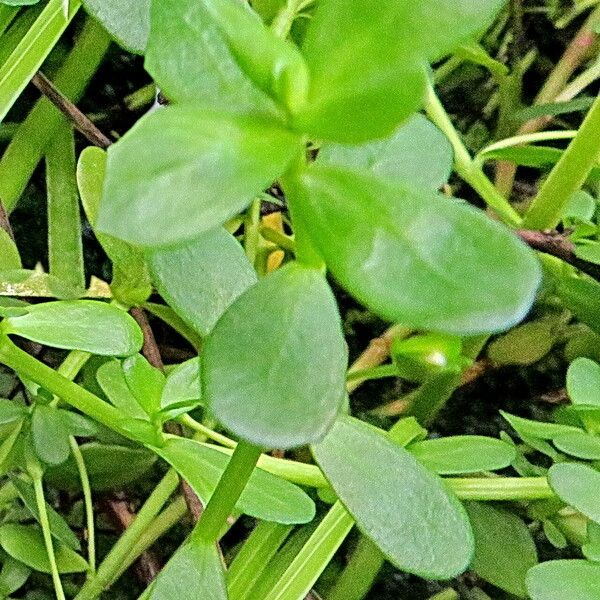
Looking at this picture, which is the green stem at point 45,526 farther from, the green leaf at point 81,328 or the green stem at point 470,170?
the green stem at point 470,170

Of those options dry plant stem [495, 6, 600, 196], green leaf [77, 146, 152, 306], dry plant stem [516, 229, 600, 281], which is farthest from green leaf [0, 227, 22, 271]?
dry plant stem [495, 6, 600, 196]

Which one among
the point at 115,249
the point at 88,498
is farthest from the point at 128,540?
the point at 115,249

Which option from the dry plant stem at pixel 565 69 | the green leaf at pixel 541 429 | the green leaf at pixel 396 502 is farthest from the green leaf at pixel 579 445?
the dry plant stem at pixel 565 69

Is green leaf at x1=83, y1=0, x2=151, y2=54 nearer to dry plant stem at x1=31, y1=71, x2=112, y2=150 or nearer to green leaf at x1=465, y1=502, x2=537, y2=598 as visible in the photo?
dry plant stem at x1=31, y1=71, x2=112, y2=150

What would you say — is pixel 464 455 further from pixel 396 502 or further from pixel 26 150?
pixel 26 150

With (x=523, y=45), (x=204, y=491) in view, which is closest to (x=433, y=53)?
(x=204, y=491)

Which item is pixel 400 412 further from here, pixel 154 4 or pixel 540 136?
pixel 154 4
